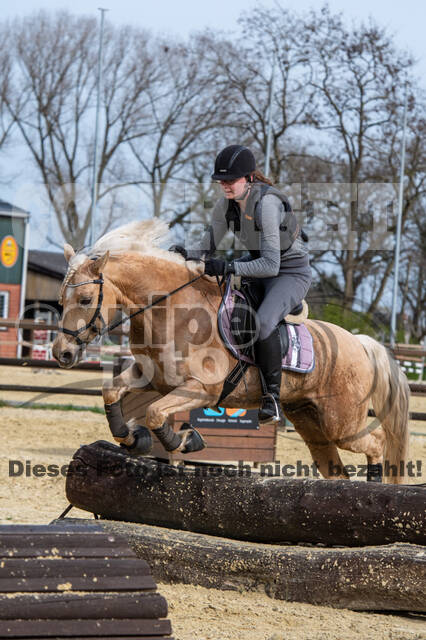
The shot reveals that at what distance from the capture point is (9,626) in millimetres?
2264

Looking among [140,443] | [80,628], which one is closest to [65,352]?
[140,443]

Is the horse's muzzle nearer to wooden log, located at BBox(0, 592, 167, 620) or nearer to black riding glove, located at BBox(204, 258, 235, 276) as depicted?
black riding glove, located at BBox(204, 258, 235, 276)

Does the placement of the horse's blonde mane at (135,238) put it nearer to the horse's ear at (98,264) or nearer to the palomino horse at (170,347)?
the palomino horse at (170,347)

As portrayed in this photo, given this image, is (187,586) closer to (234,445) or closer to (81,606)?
(81,606)

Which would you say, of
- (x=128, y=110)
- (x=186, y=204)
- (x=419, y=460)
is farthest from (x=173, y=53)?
(x=419, y=460)

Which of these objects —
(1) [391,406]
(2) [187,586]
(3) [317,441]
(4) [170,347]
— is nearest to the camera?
(2) [187,586]

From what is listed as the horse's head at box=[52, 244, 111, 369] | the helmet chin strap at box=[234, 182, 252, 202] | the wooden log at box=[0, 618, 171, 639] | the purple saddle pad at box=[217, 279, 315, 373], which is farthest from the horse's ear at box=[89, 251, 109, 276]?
the wooden log at box=[0, 618, 171, 639]

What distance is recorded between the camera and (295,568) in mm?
3422

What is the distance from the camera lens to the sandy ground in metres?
2.98

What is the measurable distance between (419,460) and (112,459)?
506 cm

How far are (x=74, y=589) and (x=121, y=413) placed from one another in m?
1.57

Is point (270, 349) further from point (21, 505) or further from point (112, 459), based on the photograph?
point (21, 505)

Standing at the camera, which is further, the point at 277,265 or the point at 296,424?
the point at 296,424

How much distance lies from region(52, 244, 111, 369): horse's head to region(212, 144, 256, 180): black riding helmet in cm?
79
